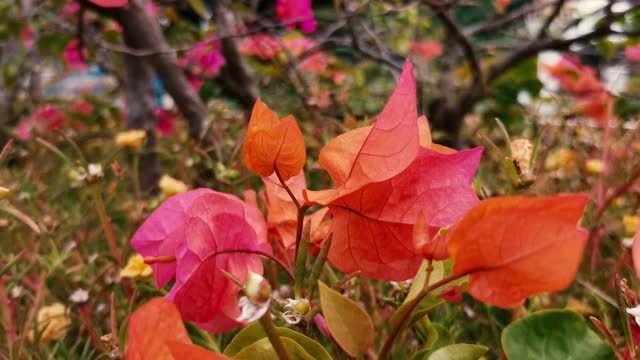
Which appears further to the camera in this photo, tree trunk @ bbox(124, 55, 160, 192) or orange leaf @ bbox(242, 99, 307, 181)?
tree trunk @ bbox(124, 55, 160, 192)

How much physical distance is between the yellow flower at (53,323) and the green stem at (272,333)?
0.29m

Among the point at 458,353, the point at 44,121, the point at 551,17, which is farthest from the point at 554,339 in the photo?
the point at 44,121

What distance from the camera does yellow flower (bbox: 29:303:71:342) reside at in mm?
422

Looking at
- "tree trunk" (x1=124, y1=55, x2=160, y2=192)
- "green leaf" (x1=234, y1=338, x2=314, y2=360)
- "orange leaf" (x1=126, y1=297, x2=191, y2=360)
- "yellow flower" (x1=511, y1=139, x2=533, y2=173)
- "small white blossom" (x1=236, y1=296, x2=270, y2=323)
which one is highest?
"small white blossom" (x1=236, y1=296, x2=270, y2=323)

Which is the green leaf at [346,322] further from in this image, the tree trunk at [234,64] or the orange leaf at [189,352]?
the tree trunk at [234,64]

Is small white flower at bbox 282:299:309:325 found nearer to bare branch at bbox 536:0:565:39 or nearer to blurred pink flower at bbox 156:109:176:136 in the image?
bare branch at bbox 536:0:565:39

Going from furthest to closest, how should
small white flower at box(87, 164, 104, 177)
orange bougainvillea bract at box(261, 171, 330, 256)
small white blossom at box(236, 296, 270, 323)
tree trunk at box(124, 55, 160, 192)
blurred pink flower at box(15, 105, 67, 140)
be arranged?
blurred pink flower at box(15, 105, 67, 140) < tree trunk at box(124, 55, 160, 192) < small white flower at box(87, 164, 104, 177) < orange bougainvillea bract at box(261, 171, 330, 256) < small white blossom at box(236, 296, 270, 323)

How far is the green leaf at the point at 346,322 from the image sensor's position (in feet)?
0.62

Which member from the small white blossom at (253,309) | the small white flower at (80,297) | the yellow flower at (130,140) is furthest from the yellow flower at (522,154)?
the yellow flower at (130,140)

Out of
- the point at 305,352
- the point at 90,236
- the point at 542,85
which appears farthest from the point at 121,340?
the point at 542,85

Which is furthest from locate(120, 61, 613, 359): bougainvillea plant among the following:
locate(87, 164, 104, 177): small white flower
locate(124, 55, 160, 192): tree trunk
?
locate(124, 55, 160, 192): tree trunk

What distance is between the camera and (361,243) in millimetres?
226

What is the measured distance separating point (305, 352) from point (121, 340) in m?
0.14

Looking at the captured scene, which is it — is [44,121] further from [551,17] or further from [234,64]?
[551,17]
